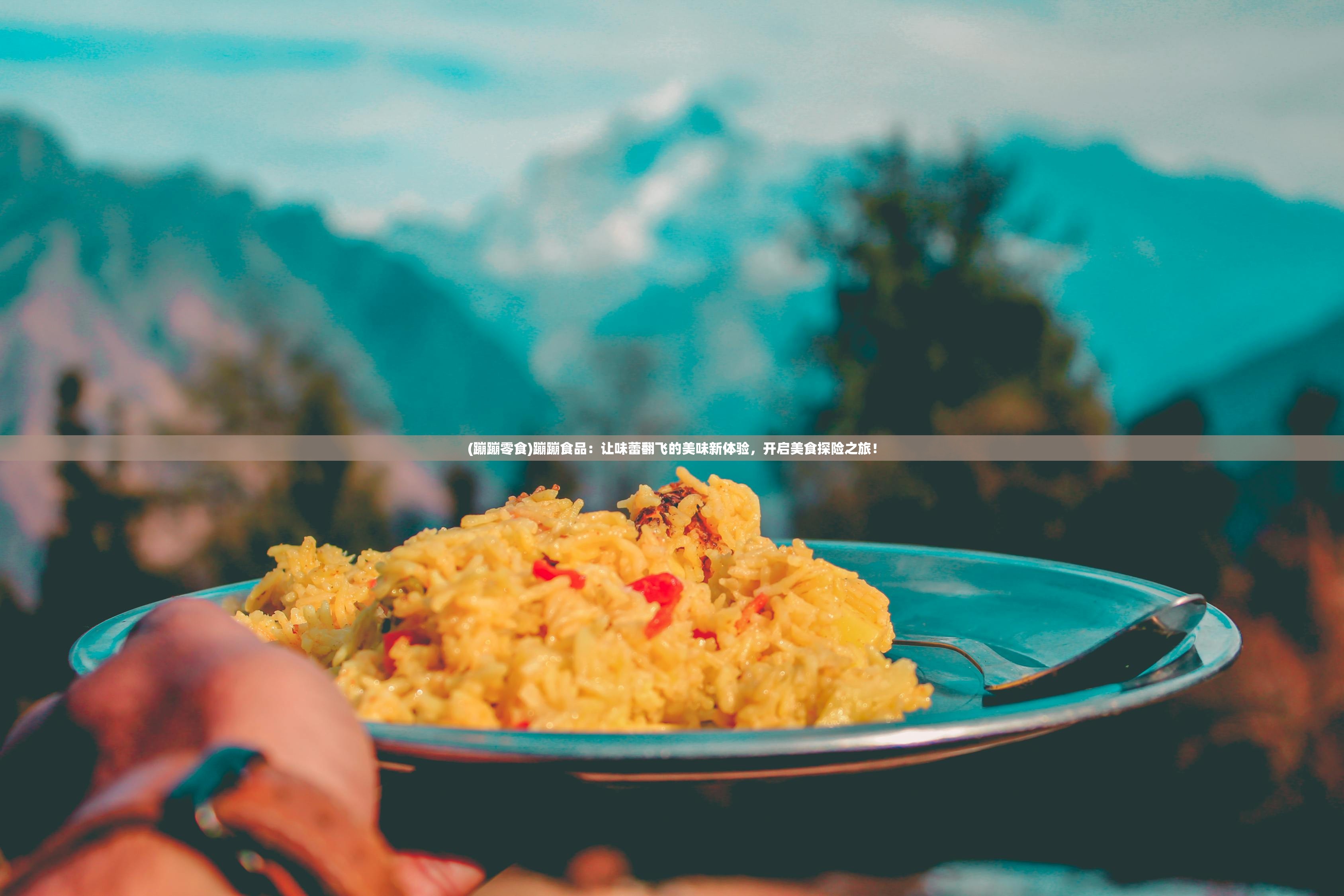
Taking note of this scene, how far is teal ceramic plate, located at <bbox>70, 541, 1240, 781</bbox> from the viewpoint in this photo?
1.06 meters

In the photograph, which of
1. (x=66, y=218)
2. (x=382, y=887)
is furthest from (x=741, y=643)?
(x=66, y=218)

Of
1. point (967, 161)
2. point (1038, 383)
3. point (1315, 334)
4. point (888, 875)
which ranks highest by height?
point (967, 161)

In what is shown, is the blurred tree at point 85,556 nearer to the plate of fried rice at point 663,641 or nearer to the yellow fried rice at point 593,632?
→ the plate of fried rice at point 663,641

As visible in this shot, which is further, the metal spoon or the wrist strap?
the metal spoon

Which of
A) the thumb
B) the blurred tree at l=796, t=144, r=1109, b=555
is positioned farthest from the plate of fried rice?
the blurred tree at l=796, t=144, r=1109, b=555

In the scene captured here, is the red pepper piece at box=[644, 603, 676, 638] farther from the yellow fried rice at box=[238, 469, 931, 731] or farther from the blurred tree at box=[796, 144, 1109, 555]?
the blurred tree at box=[796, 144, 1109, 555]

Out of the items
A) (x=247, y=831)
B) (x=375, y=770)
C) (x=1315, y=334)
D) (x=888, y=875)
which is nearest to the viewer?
(x=247, y=831)

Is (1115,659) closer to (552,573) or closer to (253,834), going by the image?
(552,573)

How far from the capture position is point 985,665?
1803 mm

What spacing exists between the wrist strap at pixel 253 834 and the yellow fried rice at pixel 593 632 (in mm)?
458

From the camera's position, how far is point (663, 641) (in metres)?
1.57

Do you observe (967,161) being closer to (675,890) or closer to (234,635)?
(675,890)

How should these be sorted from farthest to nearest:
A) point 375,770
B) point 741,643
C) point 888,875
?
point 888,875, point 741,643, point 375,770

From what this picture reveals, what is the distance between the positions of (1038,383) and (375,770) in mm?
7222
